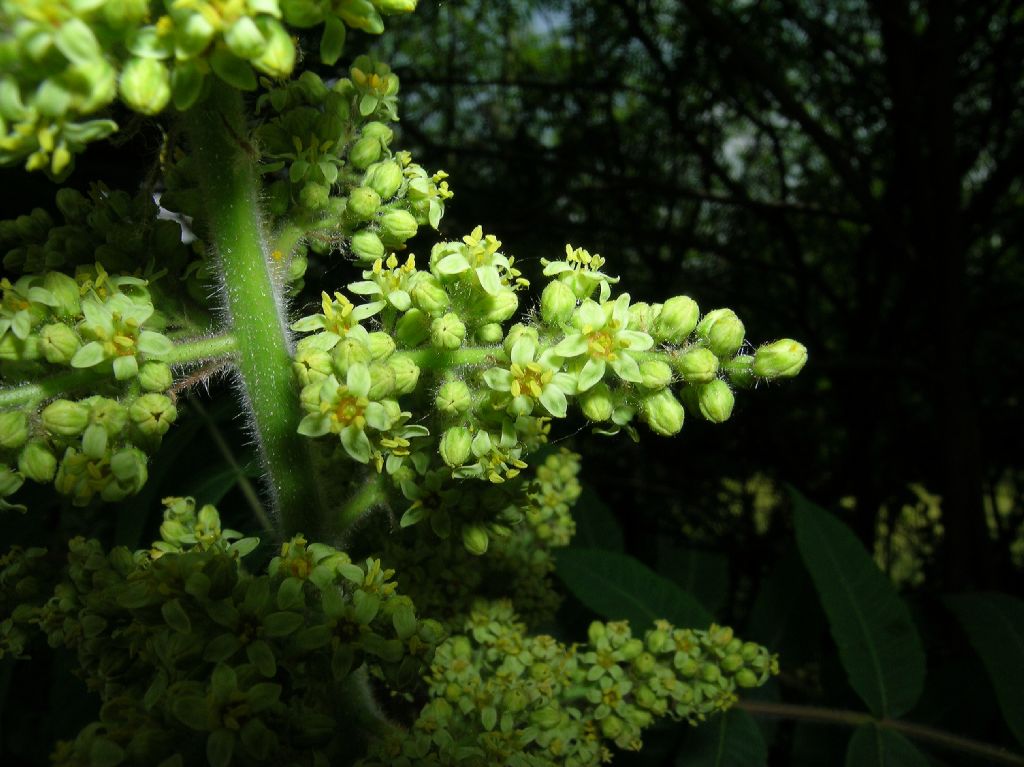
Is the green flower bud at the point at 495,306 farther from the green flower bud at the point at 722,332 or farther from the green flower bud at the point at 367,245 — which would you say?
the green flower bud at the point at 722,332

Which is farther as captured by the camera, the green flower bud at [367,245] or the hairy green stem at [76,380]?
the green flower bud at [367,245]

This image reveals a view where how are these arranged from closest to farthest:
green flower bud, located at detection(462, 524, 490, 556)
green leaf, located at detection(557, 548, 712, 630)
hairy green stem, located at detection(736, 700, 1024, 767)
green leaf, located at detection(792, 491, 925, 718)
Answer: green flower bud, located at detection(462, 524, 490, 556) < hairy green stem, located at detection(736, 700, 1024, 767) < green leaf, located at detection(792, 491, 925, 718) < green leaf, located at detection(557, 548, 712, 630)

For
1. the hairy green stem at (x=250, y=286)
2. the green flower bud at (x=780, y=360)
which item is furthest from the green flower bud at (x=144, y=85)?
the green flower bud at (x=780, y=360)

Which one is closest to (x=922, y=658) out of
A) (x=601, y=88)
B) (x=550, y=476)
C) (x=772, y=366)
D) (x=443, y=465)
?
(x=550, y=476)

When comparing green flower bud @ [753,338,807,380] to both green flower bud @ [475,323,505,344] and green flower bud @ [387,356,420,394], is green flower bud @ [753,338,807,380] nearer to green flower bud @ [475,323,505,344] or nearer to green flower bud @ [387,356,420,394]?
green flower bud @ [475,323,505,344]

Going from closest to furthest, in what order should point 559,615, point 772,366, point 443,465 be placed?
point 772,366 < point 443,465 < point 559,615

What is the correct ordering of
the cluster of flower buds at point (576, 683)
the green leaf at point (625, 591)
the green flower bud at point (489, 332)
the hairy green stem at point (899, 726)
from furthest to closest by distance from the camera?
the green leaf at point (625, 591)
the hairy green stem at point (899, 726)
the cluster of flower buds at point (576, 683)
the green flower bud at point (489, 332)

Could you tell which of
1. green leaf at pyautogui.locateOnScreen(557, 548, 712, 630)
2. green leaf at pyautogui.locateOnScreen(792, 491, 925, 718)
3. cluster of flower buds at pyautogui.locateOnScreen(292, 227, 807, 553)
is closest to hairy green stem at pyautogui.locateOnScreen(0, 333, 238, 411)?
cluster of flower buds at pyautogui.locateOnScreen(292, 227, 807, 553)

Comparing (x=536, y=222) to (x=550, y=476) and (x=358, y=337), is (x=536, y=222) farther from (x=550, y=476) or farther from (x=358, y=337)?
(x=358, y=337)
